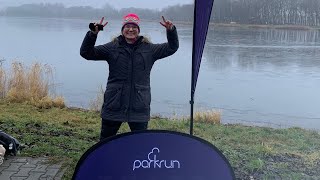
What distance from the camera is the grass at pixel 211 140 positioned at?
16.1 ft

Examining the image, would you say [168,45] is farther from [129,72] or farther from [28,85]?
[28,85]

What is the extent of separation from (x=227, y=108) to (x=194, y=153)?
8.36 m

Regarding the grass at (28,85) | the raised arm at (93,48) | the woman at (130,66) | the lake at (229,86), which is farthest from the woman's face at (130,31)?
the grass at (28,85)

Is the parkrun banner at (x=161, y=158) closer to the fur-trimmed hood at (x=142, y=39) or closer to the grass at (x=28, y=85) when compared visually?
the fur-trimmed hood at (x=142, y=39)

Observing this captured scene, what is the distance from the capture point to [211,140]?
624cm

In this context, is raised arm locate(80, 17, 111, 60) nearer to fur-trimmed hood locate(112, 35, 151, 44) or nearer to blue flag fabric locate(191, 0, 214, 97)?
fur-trimmed hood locate(112, 35, 151, 44)

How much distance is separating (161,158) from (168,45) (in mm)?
1495

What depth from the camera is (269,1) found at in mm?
56625

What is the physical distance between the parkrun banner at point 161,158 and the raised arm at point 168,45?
1367 mm

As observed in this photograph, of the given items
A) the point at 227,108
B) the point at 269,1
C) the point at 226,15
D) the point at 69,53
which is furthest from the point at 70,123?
the point at 269,1

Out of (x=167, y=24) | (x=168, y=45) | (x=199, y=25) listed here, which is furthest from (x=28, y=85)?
(x=199, y=25)

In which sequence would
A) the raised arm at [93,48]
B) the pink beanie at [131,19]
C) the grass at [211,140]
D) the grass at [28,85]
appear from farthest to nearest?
the grass at [28,85], the grass at [211,140], the pink beanie at [131,19], the raised arm at [93,48]

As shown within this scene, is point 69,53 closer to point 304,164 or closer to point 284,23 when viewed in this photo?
point 304,164

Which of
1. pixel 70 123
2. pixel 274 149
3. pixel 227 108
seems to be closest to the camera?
pixel 274 149
